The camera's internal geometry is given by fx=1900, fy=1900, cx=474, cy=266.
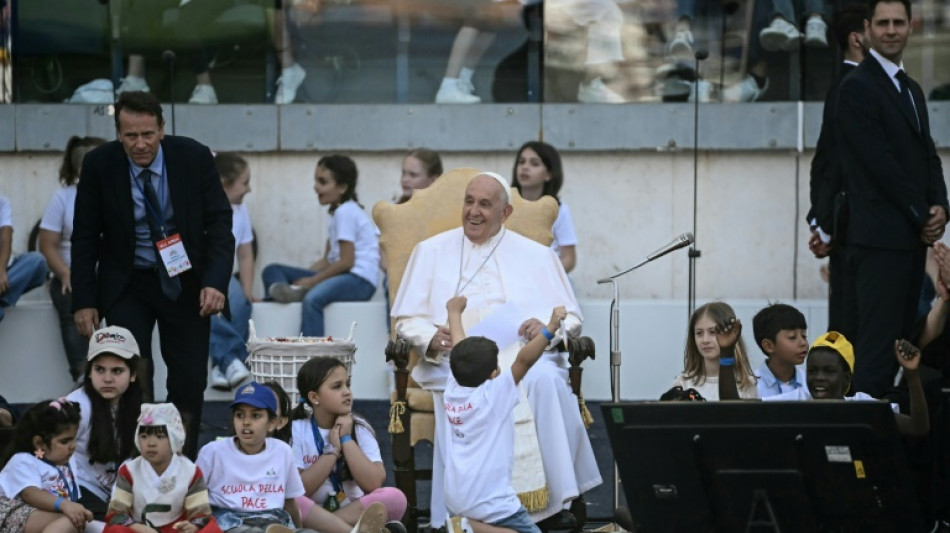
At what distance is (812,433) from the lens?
545 centimetres

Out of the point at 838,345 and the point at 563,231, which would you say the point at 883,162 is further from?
the point at 563,231

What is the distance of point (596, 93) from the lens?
11.2 m

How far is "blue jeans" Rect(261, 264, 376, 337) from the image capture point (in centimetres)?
1024

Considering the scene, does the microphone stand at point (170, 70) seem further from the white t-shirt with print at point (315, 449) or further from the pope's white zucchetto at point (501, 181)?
the white t-shirt with print at point (315, 449)

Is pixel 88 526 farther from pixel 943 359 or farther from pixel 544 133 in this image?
pixel 544 133

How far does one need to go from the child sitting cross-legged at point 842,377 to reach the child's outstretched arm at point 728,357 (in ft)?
0.52

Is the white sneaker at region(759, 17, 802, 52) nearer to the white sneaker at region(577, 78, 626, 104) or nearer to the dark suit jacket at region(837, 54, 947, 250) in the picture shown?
the white sneaker at region(577, 78, 626, 104)

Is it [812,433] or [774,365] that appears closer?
[812,433]

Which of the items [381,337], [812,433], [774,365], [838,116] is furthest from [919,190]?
[381,337]

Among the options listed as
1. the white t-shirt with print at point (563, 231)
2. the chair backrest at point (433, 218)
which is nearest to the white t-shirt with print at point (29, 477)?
the chair backrest at point (433, 218)

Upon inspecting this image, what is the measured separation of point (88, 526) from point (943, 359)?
3367mm

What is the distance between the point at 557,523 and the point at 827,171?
2121 millimetres

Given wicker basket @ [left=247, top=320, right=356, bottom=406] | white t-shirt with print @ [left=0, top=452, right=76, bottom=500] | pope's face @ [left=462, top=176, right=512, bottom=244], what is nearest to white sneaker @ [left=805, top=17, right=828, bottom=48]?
pope's face @ [left=462, top=176, right=512, bottom=244]

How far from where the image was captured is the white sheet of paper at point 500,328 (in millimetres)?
8148
